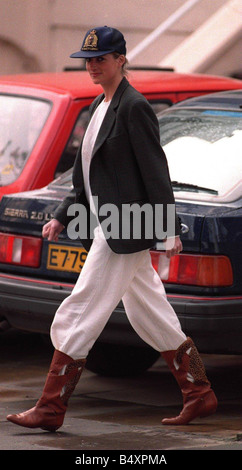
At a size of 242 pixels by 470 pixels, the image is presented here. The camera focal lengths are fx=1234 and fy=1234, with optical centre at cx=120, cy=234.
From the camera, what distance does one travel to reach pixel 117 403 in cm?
674

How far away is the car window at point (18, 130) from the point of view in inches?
305

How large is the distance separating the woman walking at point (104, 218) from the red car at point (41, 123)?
1.78m

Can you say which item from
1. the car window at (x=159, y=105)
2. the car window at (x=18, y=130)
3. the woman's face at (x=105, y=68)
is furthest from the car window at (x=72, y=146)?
the woman's face at (x=105, y=68)

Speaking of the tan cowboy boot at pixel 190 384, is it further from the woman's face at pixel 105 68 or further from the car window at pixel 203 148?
the woman's face at pixel 105 68

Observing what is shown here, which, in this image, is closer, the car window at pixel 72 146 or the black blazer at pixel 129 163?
the black blazer at pixel 129 163

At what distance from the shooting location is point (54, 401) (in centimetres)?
575

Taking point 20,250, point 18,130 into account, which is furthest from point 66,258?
point 18,130

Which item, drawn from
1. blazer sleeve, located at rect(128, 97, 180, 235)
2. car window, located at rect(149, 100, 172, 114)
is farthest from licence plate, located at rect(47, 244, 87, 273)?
car window, located at rect(149, 100, 172, 114)

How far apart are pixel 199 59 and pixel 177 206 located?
23.5 feet

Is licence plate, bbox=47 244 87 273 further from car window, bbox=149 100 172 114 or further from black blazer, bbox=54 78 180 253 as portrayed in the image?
car window, bbox=149 100 172 114

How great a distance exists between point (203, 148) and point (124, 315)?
115 centimetres

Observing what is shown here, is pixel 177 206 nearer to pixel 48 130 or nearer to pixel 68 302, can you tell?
pixel 68 302
